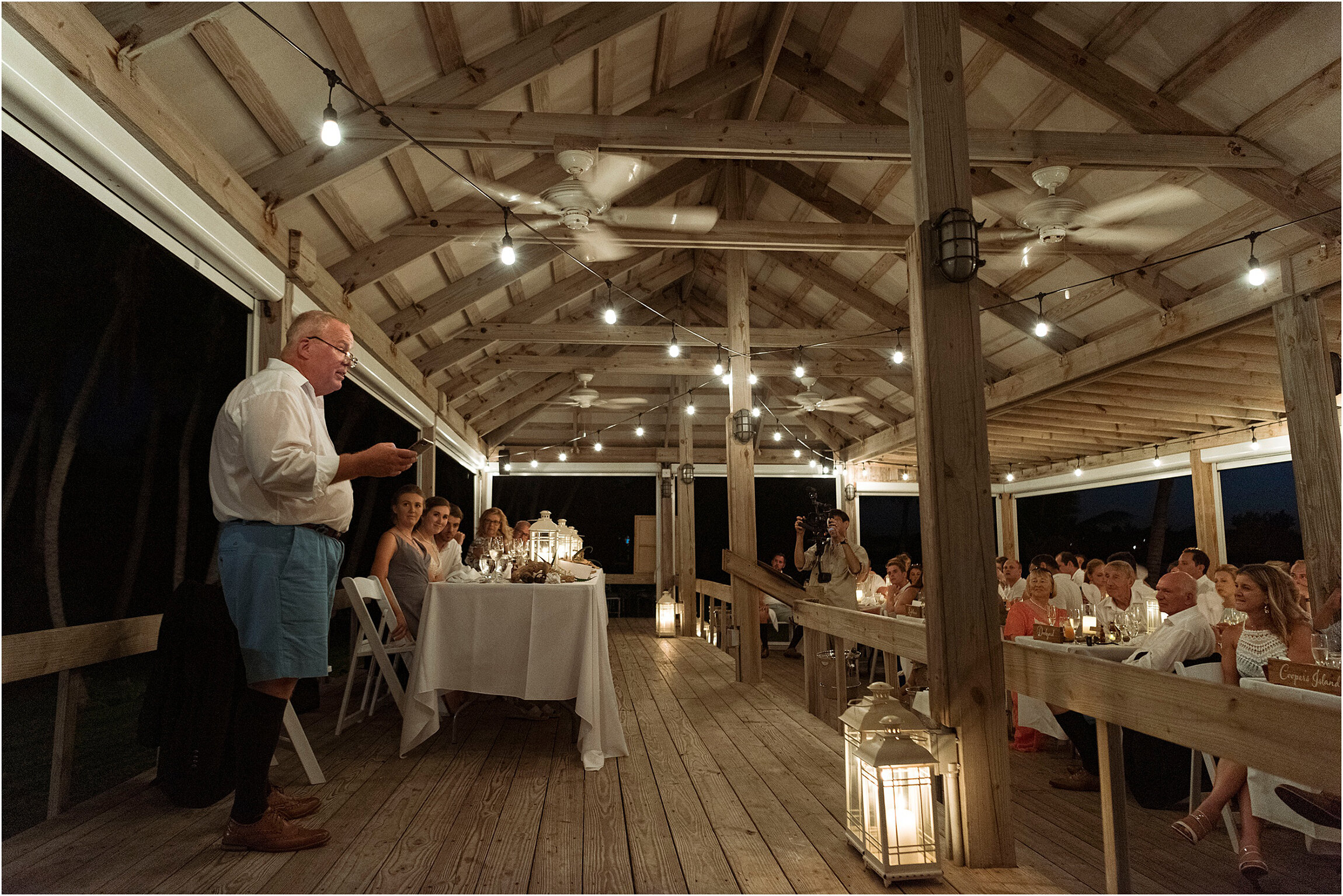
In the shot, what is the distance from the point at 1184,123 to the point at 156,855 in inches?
238

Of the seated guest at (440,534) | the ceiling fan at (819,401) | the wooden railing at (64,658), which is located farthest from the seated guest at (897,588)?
the wooden railing at (64,658)

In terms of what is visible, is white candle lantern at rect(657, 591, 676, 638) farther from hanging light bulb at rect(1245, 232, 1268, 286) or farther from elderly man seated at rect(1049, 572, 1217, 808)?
hanging light bulb at rect(1245, 232, 1268, 286)

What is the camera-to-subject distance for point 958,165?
2.66 m

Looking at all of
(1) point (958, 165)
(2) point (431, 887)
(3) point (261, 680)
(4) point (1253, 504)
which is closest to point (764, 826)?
(2) point (431, 887)

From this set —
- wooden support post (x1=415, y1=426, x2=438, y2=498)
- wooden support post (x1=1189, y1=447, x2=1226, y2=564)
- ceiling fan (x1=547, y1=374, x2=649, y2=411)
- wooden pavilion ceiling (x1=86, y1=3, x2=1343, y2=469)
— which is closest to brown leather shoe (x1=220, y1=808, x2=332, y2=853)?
wooden pavilion ceiling (x1=86, y1=3, x2=1343, y2=469)

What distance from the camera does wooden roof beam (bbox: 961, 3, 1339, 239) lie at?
4688 mm

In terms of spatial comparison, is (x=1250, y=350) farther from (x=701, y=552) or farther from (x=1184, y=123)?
(x=701, y=552)

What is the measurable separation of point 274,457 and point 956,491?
2020mm

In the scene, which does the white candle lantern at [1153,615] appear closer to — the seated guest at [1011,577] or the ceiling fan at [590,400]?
the seated guest at [1011,577]

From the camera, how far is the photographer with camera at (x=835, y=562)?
6.11 meters

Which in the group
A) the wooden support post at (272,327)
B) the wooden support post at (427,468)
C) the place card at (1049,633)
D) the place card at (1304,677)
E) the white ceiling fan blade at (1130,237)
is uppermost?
the white ceiling fan blade at (1130,237)

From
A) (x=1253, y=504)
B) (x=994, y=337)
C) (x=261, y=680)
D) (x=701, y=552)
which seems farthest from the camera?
(x=701, y=552)

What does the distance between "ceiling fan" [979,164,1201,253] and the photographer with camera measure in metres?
2.42

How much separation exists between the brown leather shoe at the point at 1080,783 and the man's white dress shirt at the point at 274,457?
122 inches
